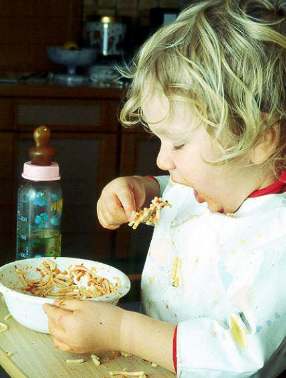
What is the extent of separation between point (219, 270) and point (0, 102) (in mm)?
2169

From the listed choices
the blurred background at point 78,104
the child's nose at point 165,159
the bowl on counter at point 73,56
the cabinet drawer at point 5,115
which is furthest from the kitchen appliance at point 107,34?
the child's nose at point 165,159

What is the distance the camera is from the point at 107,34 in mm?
3660

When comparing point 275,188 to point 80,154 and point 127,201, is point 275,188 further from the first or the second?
point 80,154

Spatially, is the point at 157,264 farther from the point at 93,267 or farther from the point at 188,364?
the point at 188,364

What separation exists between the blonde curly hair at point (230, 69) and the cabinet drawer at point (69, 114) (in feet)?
7.08

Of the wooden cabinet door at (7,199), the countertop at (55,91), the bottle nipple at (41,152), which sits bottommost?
the wooden cabinet door at (7,199)

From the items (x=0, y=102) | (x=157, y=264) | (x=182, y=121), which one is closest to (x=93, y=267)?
(x=157, y=264)

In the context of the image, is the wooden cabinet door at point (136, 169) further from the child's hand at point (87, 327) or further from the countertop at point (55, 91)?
the child's hand at point (87, 327)

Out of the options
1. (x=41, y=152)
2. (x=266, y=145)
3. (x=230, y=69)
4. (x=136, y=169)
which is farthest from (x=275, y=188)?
(x=136, y=169)

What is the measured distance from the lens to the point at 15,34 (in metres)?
3.67

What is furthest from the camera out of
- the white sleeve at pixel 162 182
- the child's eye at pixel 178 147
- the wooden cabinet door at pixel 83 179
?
the wooden cabinet door at pixel 83 179

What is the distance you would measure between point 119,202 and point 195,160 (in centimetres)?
28

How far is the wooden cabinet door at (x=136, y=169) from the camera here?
340cm

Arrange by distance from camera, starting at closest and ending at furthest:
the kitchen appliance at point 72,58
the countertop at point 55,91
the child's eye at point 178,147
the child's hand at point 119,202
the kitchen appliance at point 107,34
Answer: the child's eye at point 178,147, the child's hand at point 119,202, the countertop at point 55,91, the kitchen appliance at point 72,58, the kitchen appliance at point 107,34
